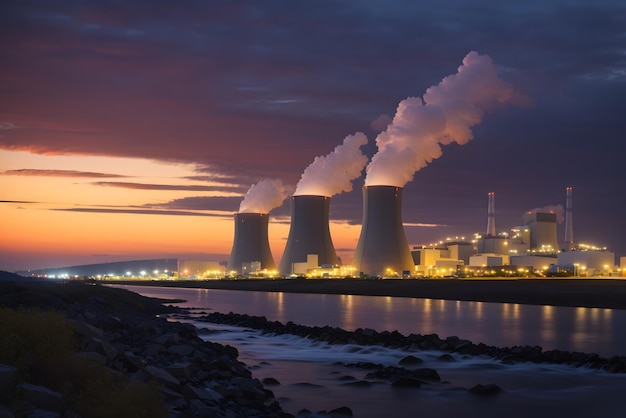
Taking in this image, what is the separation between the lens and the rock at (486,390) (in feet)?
43.1

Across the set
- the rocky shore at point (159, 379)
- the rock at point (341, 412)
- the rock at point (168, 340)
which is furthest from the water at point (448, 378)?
the rock at point (168, 340)

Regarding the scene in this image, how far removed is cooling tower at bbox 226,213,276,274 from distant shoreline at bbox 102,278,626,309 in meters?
3.24

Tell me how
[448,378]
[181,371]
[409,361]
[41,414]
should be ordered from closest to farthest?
[41,414] → [181,371] → [448,378] → [409,361]

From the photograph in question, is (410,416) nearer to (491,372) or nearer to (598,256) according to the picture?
(491,372)

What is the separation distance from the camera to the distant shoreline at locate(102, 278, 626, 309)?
50.7 metres

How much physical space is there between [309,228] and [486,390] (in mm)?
58249

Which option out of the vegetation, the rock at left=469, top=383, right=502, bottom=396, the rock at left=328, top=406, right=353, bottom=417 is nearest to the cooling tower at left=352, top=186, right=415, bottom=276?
the rock at left=469, top=383, right=502, bottom=396

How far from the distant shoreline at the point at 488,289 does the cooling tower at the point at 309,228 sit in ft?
13.7

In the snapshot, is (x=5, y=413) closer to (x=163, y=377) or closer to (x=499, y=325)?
(x=163, y=377)

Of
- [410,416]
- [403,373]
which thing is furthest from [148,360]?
[403,373]

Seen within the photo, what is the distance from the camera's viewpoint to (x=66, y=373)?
7383mm

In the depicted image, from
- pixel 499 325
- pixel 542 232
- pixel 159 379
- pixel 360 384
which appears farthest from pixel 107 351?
pixel 542 232

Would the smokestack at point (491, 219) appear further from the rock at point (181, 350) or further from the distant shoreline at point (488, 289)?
the rock at point (181, 350)

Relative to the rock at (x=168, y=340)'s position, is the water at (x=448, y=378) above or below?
below
